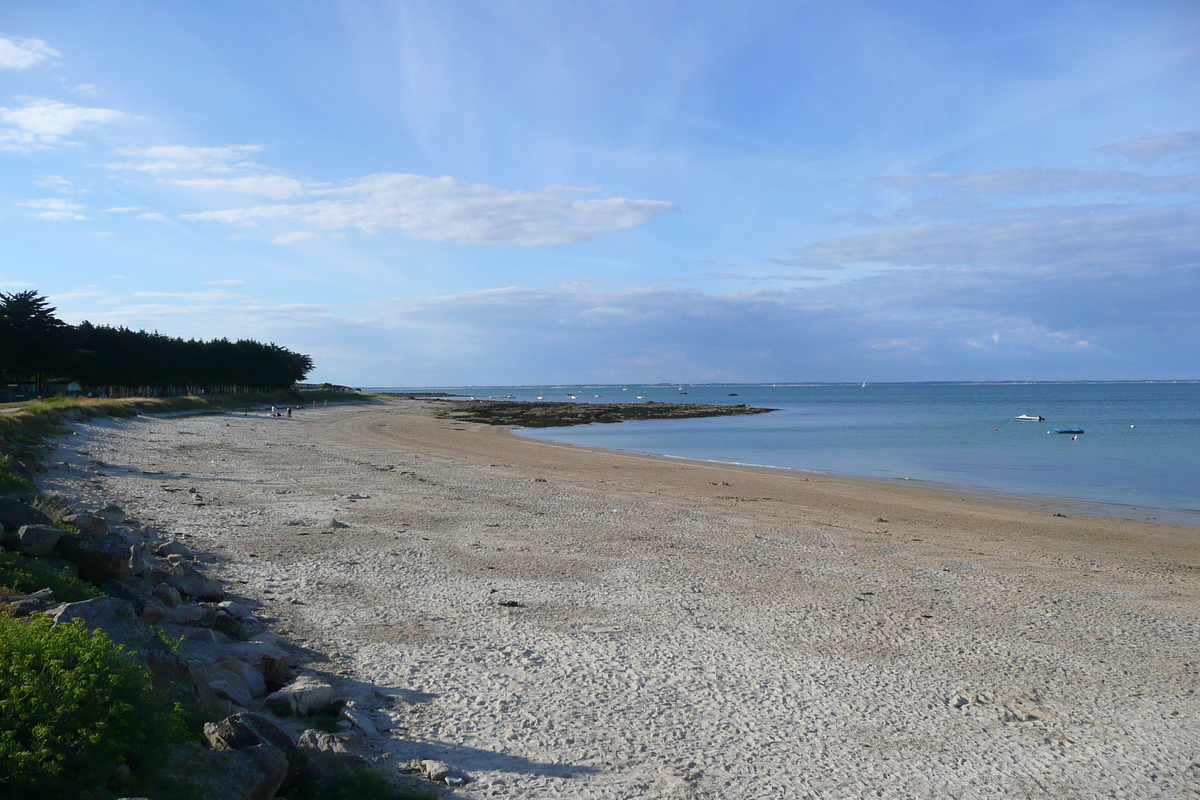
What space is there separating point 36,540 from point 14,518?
2.43 ft

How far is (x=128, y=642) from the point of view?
4.26 meters

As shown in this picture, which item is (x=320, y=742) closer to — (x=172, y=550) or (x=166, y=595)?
(x=166, y=595)

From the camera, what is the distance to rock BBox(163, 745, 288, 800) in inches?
136

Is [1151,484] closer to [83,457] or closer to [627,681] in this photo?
[627,681]

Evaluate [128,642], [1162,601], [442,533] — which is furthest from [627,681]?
[1162,601]

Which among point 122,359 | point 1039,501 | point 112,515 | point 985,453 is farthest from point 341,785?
point 122,359

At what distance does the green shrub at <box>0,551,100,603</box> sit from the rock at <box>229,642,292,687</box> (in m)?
1.24

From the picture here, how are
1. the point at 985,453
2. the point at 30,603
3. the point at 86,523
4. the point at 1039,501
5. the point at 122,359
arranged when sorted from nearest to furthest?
the point at 30,603
the point at 86,523
the point at 1039,501
the point at 985,453
the point at 122,359

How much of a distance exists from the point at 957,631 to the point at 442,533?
8374mm

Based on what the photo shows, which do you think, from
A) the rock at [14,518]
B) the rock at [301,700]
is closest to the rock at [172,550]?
the rock at [14,518]

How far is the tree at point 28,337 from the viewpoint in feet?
149

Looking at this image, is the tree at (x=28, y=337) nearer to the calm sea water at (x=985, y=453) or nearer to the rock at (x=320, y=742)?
the calm sea water at (x=985, y=453)

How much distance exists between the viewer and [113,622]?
4453 millimetres

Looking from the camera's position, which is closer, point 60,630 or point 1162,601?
point 60,630
